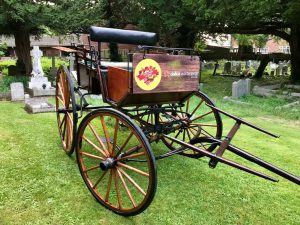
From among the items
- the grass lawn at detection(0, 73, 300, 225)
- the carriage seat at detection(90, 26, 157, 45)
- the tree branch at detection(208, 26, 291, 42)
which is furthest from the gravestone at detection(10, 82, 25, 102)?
the tree branch at detection(208, 26, 291, 42)

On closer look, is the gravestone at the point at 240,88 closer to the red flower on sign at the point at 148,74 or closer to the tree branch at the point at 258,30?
the tree branch at the point at 258,30

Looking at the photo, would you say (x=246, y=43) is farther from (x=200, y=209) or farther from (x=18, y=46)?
(x=200, y=209)

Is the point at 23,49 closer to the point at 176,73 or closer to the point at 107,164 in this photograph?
the point at 176,73

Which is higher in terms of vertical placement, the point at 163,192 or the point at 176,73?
the point at 176,73

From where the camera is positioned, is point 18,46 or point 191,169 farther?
point 18,46

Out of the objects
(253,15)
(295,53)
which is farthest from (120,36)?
(295,53)

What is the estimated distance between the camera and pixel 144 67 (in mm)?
3508

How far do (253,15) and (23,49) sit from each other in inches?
430

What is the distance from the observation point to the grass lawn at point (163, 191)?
3498mm

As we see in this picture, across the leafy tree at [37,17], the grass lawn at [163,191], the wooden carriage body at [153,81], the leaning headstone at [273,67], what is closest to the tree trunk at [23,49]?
the leafy tree at [37,17]

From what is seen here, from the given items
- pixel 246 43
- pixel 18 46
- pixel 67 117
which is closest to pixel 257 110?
pixel 67 117

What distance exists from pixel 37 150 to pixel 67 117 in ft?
3.01

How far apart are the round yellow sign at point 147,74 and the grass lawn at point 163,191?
4.67 feet

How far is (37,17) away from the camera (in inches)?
508
